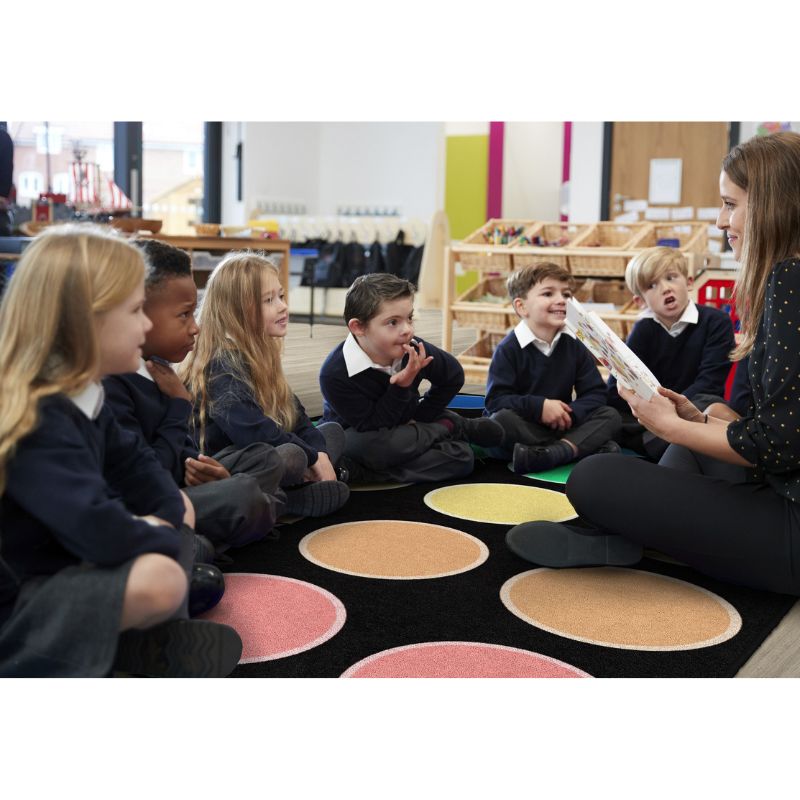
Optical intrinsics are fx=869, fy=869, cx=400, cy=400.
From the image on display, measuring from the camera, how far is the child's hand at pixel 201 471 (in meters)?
1.55

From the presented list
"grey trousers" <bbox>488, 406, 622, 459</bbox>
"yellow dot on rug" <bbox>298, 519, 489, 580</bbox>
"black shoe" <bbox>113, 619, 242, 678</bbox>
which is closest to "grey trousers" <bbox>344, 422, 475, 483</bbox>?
"grey trousers" <bbox>488, 406, 622, 459</bbox>

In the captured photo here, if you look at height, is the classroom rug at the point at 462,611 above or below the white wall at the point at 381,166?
below

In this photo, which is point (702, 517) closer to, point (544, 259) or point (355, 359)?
point (355, 359)

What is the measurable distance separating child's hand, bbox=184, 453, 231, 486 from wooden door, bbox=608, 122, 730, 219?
560cm

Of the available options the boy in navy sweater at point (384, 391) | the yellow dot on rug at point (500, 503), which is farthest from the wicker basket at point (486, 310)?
the yellow dot on rug at point (500, 503)

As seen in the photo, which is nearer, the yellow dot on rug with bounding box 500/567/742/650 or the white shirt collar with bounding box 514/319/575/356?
the yellow dot on rug with bounding box 500/567/742/650

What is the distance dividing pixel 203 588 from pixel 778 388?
0.90 m

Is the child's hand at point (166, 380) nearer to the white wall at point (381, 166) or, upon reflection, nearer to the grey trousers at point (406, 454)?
the grey trousers at point (406, 454)

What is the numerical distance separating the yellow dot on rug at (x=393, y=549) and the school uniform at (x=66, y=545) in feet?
1.94

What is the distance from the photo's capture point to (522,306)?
2627 millimetres

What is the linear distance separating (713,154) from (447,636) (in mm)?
5968

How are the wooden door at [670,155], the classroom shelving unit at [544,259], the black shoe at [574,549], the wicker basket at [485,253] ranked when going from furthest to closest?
the wooden door at [670,155] → the wicker basket at [485,253] → the classroom shelving unit at [544,259] → the black shoe at [574,549]

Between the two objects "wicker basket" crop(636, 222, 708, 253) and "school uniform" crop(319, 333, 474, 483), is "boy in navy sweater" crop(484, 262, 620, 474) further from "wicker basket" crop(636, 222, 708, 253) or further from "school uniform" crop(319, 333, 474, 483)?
"wicker basket" crop(636, 222, 708, 253)

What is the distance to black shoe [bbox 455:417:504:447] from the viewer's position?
237 cm
